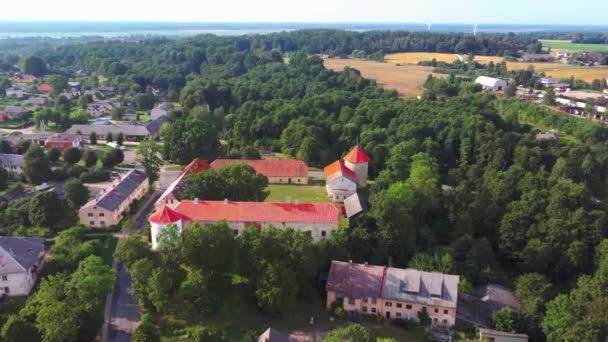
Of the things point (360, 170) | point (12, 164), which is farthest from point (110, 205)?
point (360, 170)

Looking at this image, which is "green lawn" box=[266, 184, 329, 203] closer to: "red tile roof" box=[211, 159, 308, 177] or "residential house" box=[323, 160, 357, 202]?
"residential house" box=[323, 160, 357, 202]

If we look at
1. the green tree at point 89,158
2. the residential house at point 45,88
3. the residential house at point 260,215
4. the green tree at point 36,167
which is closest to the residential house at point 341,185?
the residential house at point 260,215

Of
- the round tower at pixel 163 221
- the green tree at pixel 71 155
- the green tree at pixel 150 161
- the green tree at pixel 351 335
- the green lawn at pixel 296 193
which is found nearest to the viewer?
the green tree at pixel 351 335

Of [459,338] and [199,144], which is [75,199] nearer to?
[199,144]

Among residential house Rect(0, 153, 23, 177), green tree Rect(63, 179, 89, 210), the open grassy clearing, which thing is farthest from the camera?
the open grassy clearing

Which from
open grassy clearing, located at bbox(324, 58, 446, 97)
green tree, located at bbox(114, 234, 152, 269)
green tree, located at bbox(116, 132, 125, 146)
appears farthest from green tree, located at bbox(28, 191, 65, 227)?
open grassy clearing, located at bbox(324, 58, 446, 97)

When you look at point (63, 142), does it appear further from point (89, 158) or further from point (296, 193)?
point (296, 193)

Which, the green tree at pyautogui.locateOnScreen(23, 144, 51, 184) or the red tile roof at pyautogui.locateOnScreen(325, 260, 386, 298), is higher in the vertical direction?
the green tree at pyautogui.locateOnScreen(23, 144, 51, 184)

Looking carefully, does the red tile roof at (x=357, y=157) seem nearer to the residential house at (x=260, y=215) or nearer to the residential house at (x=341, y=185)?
the residential house at (x=341, y=185)
